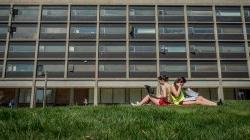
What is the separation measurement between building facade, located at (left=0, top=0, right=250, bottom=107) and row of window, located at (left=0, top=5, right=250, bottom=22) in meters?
0.16

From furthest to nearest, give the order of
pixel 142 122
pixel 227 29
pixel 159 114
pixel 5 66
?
pixel 227 29 < pixel 5 66 < pixel 159 114 < pixel 142 122

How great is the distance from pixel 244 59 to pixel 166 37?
502 inches

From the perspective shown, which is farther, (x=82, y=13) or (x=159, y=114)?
(x=82, y=13)

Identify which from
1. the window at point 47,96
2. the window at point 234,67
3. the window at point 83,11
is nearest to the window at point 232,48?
the window at point 234,67

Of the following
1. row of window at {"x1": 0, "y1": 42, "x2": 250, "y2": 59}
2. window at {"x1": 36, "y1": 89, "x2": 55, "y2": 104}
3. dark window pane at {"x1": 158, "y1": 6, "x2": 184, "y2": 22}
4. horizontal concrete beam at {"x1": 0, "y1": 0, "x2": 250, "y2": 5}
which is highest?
horizontal concrete beam at {"x1": 0, "y1": 0, "x2": 250, "y2": 5}

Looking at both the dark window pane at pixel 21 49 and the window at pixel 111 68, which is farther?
the dark window pane at pixel 21 49

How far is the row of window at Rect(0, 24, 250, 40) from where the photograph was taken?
50781 mm

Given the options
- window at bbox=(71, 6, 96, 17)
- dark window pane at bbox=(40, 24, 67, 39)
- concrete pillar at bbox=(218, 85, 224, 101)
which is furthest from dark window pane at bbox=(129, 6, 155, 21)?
concrete pillar at bbox=(218, 85, 224, 101)

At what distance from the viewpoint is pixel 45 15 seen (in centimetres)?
5175

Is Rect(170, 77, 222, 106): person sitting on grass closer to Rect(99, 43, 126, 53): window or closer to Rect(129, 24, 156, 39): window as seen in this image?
Rect(99, 43, 126, 53): window

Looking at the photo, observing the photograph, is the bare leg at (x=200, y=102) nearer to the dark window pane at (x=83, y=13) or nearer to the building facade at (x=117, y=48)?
the building facade at (x=117, y=48)

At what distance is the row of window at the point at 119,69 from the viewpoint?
161 ft

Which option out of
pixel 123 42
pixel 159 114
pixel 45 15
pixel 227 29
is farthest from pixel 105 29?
pixel 159 114

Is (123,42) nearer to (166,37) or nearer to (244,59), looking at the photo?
(166,37)
